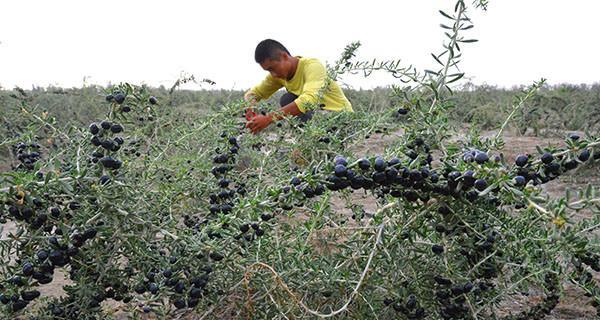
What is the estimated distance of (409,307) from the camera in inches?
70.4

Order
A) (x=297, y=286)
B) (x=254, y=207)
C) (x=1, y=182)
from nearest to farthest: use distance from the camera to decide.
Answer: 1. (x=1, y=182)
2. (x=254, y=207)
3. (x=297, y=286)

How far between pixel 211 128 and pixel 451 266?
135 cm

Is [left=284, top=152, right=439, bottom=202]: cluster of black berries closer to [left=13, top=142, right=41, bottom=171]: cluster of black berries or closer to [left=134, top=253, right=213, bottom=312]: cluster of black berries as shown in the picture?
[left=134, top=253, right=213, bottom=312]: cluster of black berries

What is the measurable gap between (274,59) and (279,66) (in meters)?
0.09

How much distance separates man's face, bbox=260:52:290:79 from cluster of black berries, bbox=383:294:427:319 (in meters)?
4.03

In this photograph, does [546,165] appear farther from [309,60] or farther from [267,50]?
[267,50]

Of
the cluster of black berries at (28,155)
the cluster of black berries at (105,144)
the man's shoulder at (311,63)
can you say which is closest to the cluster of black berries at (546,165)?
the cluster of black berries at (105,144)

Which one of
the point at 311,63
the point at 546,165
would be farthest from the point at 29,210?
the point at 311,63

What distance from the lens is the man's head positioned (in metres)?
5.59

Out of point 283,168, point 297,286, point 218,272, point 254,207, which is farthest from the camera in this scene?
point 283,168

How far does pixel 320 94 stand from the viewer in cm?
303

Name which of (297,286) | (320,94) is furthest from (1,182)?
(320,94)

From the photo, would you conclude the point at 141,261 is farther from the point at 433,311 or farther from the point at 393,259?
the point at 433,311

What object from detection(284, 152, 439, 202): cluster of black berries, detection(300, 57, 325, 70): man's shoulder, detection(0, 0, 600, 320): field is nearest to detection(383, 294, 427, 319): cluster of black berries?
detection(0, 0, 600, 320): field
